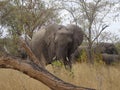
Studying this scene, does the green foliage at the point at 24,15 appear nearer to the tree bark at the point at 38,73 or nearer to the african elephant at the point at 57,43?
the african elephant at the point at 57,43

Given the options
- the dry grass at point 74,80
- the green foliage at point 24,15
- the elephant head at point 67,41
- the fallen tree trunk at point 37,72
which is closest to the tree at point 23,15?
the green foliage at point 24,15

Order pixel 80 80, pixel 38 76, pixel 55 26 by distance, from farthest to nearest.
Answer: pixel 55 26, pixel 80 80, pixel 38 76

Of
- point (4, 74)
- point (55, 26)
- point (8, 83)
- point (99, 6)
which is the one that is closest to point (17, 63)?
point (8, 83)

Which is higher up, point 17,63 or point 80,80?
point 17,63

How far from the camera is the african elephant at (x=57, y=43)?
9.64 meters

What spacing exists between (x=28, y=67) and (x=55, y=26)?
745 centimetres

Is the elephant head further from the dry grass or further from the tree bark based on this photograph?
the tree bark

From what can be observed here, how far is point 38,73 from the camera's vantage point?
3.09 m

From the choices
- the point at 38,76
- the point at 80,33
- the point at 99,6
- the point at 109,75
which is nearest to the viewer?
the point at 38,76

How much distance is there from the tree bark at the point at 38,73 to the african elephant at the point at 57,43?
5.58 m

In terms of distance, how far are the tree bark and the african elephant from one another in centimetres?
558

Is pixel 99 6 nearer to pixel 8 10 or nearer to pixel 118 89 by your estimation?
pixel 8 10

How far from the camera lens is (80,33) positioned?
9867 mm

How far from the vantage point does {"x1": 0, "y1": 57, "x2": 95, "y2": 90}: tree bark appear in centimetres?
298
